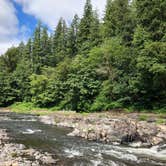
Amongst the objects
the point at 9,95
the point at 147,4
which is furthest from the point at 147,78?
the point at 9,95

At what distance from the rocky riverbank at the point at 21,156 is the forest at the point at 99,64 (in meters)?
19.3

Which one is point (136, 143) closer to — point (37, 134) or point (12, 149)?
point (37, 134)

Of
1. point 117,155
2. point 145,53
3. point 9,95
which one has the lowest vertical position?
point 117,155

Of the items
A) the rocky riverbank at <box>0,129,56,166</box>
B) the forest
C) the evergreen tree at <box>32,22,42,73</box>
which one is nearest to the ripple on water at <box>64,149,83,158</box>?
the rocky riverbank at <box>0,129,56,166</box>

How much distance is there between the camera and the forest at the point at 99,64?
35.0 metres

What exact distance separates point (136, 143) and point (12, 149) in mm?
9921

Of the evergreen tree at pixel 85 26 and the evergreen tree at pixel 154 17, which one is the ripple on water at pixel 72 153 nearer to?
the evergreen tree at pixel 154 17

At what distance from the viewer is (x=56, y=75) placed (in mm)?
52062

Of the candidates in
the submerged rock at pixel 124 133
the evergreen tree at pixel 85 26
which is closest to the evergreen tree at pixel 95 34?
the evergreen tree at pixel 85 26

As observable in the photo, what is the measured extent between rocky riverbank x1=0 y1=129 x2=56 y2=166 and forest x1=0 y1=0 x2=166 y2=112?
1928cm

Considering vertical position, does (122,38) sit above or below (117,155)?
above

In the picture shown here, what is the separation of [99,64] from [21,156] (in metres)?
30.9

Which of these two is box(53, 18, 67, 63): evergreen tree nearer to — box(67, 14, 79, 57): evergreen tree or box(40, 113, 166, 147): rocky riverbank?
box(67, 14, 79, 57): evergreen tree

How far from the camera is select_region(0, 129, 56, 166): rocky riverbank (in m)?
13.8
